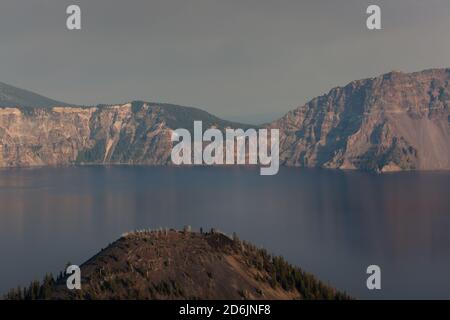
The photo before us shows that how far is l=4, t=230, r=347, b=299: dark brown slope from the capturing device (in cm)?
9506

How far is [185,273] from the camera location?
9981 centimetres

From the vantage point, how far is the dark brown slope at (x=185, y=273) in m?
95.1

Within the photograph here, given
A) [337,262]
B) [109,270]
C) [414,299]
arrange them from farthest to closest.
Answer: [337,262], [414,299], [109,270]

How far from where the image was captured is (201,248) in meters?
110
